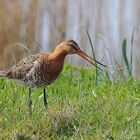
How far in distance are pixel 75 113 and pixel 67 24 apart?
148 inches

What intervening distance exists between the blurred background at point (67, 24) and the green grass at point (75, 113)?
1.99 meters

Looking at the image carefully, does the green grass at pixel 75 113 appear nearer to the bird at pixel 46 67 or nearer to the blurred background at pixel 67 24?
the bird at pixel 46 67

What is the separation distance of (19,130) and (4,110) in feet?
1.54

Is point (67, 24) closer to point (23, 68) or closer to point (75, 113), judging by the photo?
point (23, 68)

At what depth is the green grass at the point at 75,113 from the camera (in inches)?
186

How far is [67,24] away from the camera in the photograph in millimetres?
8633

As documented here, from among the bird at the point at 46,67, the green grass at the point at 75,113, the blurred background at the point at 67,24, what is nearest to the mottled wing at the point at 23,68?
the bird at the point at 46,67

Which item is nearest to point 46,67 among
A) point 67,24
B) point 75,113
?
point 75,113

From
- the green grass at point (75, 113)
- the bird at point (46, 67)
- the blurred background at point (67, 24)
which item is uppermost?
the blurred background at point (67, 24)

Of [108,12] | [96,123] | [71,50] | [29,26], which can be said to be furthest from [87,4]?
[96,123]

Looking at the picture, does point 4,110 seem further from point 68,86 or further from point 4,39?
point 4,39

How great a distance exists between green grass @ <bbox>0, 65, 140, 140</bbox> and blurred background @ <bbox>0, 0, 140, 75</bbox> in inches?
78.2

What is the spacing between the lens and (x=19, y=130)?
15.5ft

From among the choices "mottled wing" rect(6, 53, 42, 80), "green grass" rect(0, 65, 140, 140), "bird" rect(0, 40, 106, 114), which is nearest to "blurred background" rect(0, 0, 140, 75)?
"green grass" rect(0, 65, 140, 140)
